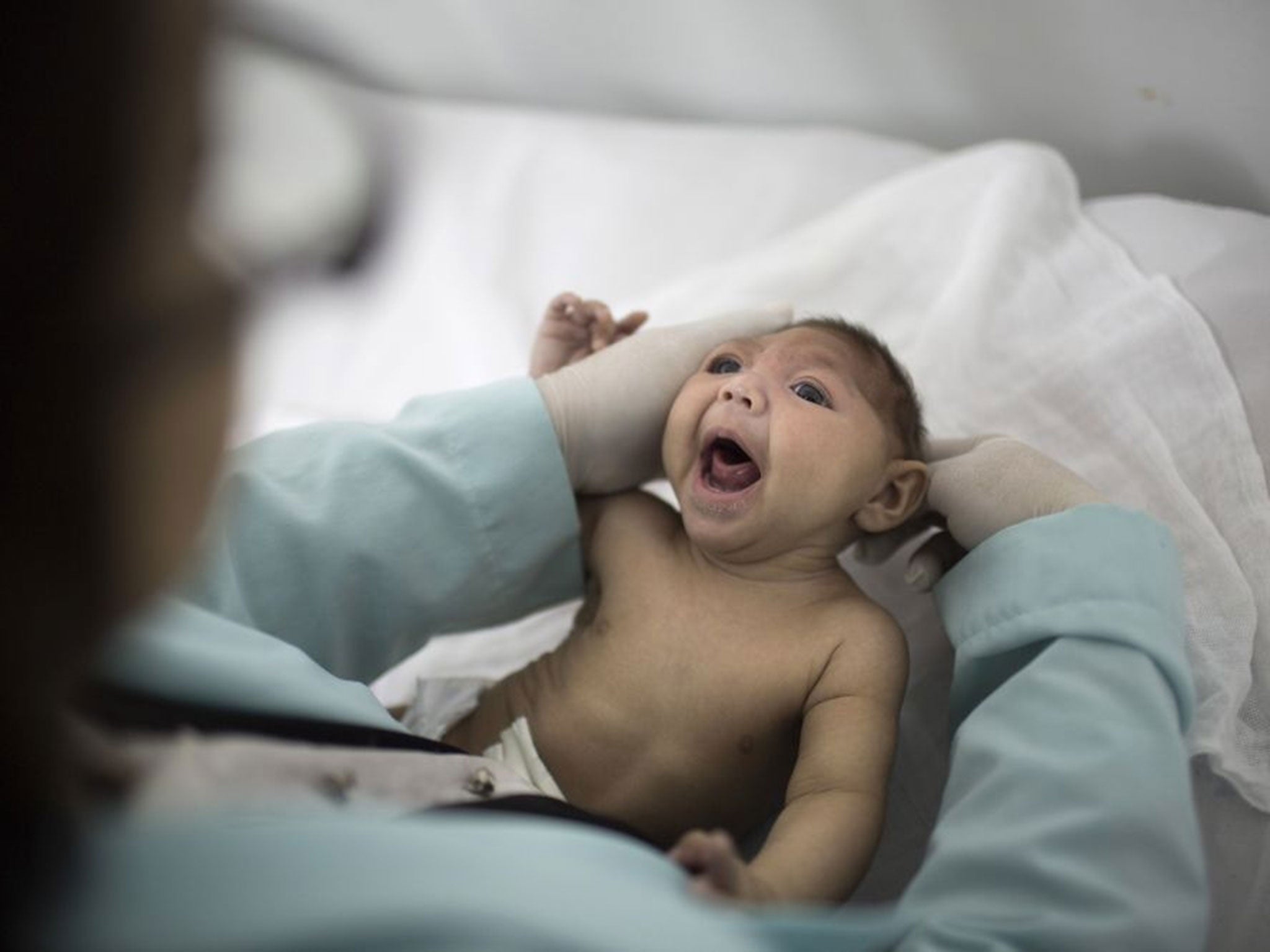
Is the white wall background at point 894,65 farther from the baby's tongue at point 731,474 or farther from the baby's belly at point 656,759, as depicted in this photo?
the baby's belly at point 656,759

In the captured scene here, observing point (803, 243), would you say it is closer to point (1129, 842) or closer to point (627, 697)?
point (627, 697)

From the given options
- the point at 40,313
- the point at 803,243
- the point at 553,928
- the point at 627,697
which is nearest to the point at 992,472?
the point at 627,697

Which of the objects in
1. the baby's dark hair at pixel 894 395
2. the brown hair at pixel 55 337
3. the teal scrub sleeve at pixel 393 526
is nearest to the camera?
the brown hair at pixel 55 337

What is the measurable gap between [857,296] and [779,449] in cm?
35

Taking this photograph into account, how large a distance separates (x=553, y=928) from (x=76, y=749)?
16cm

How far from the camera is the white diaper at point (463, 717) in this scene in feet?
2.74

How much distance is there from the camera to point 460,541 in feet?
2.84

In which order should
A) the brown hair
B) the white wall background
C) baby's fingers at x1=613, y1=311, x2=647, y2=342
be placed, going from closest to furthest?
1. the brown hair
2. baby's fingers at x1=613, y1=311, x2=647, y2=342
3. the white wall background

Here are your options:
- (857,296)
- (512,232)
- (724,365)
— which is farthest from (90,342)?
(512,232)

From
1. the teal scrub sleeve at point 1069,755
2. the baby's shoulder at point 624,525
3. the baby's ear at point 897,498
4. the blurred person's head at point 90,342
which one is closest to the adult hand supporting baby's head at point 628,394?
the baby's shoulder at point 624,525

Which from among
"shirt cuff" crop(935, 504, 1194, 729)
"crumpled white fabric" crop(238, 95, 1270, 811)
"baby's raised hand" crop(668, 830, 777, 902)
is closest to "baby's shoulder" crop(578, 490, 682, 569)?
"crumpled white fabric" crop(238, 95, 1270, 811)

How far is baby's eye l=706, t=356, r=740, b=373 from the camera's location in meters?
0.90

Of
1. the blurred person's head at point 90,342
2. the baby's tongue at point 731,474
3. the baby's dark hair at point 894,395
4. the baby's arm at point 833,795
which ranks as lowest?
the baby's arm at point 833,795

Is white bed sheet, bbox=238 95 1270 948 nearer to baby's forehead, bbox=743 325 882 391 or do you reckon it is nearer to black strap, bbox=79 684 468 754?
baby's forehead, bbox=743 325 882 391
